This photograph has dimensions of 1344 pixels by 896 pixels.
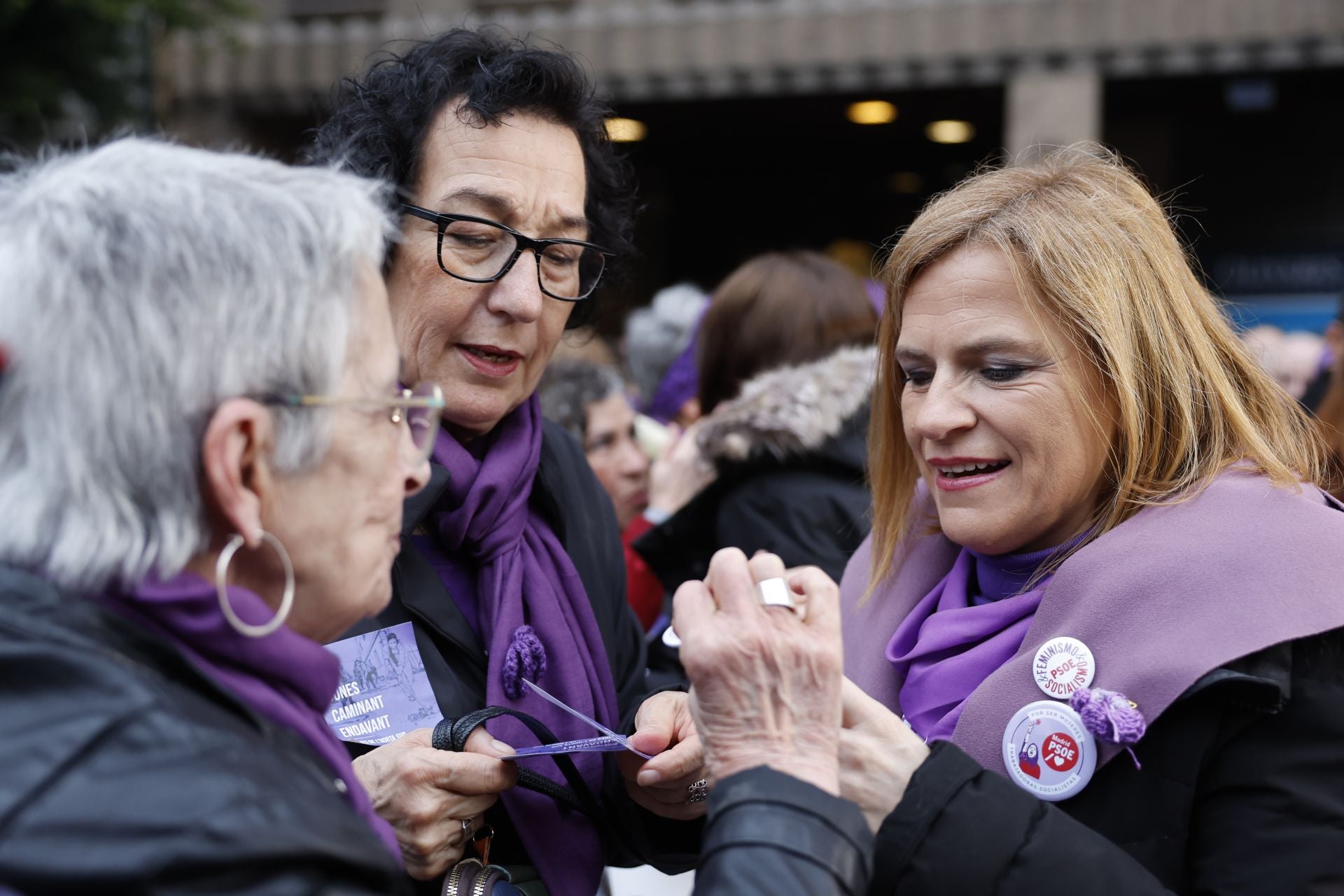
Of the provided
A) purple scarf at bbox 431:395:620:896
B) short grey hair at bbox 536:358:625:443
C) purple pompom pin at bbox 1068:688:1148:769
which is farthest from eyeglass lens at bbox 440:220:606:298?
short grey hair at bbox 536:358:625:443

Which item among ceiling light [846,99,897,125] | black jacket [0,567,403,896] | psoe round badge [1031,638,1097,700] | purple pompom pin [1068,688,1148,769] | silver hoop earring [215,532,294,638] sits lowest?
purple pompom pin [1068,688,1148,769]

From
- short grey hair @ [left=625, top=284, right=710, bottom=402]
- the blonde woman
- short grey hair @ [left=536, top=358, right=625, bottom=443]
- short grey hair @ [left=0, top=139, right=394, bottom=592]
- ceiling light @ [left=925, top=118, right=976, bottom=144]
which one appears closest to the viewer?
short grey hair @ [left=0, top=139, right=394, bottom=592]

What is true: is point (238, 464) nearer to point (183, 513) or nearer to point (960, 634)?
point (183, 513)

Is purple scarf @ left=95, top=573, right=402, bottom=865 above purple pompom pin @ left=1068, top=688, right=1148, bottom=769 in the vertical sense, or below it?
above

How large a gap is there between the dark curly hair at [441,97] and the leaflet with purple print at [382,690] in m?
0.73

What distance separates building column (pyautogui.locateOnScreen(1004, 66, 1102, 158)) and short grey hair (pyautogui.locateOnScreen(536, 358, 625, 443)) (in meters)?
6.68

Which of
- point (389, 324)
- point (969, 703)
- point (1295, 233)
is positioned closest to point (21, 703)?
point (389, 324)

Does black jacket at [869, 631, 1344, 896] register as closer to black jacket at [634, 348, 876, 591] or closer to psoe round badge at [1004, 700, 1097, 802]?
psoe round badge at [1004, 700, 1097, 802]

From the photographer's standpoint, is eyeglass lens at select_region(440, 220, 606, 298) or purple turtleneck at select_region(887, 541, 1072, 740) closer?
purple turtleneck at select_region(887, 541, 1072, 740)

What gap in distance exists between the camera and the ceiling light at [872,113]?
38.4ft

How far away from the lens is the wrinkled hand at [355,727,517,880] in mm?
1850

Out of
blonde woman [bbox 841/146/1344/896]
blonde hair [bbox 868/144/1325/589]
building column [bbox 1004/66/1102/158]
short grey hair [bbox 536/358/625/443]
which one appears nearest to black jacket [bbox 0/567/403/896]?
blonde woman [bbox 841/146/1344/896]

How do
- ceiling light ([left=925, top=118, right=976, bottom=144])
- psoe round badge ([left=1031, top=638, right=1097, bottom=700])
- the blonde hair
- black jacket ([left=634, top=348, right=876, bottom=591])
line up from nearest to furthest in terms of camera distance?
psoe round badge ([left=1031, top=638, right=1097, bottom=700]) < the blonde hair < black jacket ([left=634, top=348, right=876, bottom=591]) < ceiling light ([left=925, top=118, right=976, bottom=144])

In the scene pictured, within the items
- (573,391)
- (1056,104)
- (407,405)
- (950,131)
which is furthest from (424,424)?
(950,131)
